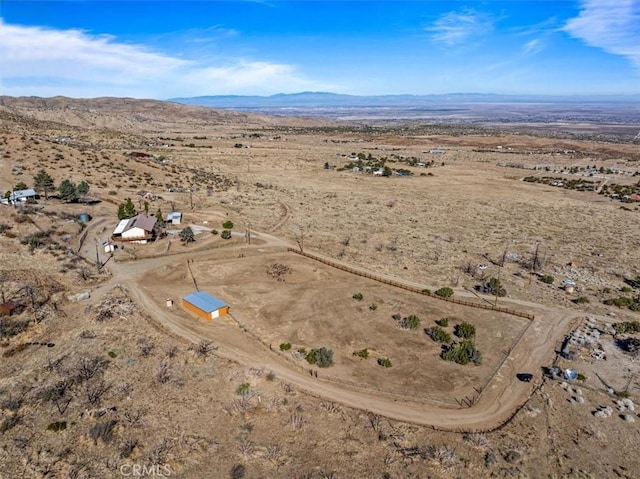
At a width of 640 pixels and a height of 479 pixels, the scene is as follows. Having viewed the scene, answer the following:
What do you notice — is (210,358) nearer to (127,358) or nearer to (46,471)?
(127,358)

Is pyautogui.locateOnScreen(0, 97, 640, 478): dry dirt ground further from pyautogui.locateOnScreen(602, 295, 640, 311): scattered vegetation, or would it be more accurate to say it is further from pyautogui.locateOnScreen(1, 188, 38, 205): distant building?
pyautogui.locateOnScreen(1, 188, 38, 205): distant building

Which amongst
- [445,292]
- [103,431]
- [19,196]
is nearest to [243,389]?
[103,431]

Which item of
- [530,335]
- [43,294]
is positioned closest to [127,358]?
[43,294]

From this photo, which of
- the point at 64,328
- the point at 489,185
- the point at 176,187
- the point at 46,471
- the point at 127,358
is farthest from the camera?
the point at 489,185

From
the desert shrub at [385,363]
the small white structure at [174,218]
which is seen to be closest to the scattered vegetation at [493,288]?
the desert shrub at [385,363]

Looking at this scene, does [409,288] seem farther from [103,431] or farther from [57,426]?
[57,426]
